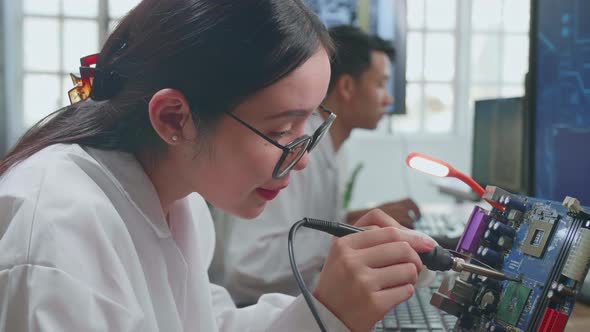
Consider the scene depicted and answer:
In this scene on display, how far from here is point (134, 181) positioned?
0.80 meters

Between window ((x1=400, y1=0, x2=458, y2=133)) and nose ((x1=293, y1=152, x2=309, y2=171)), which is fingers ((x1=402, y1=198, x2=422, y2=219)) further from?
window ((x1=400, y1=0, x2=458, y2=133))

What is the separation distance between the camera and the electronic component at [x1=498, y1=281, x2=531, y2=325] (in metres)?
0.71

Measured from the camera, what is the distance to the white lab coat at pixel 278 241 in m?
1.51

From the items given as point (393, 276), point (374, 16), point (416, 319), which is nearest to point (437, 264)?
point (393, 276)

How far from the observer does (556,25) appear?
119 cm

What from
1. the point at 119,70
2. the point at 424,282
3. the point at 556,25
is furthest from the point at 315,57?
the point at 556,25

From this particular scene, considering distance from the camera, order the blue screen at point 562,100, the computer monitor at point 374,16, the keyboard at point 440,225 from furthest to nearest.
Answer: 1. the computer monitor at point 374,16
2. the keyboard at point 440,225
3. the blue screen at point 562,100

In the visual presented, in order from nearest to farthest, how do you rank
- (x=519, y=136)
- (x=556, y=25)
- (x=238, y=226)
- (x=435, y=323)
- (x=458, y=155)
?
(x=435, y=323)
(x=556, y=25)
(x=238, y=226)
(x=519, y=136)
(x=458, y=155)

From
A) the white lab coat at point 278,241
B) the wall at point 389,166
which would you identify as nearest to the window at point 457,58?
the wall at point 389,166

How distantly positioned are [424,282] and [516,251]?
0.19 meters

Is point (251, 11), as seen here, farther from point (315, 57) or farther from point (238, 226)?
point (238, 226)

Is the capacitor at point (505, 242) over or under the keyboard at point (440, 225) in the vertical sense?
over

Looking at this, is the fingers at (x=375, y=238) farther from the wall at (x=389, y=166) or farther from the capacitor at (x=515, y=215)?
the wall at (x=389, y=166)

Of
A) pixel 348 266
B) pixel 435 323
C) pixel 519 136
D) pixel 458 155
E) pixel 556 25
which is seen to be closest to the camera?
pixel 348 266
